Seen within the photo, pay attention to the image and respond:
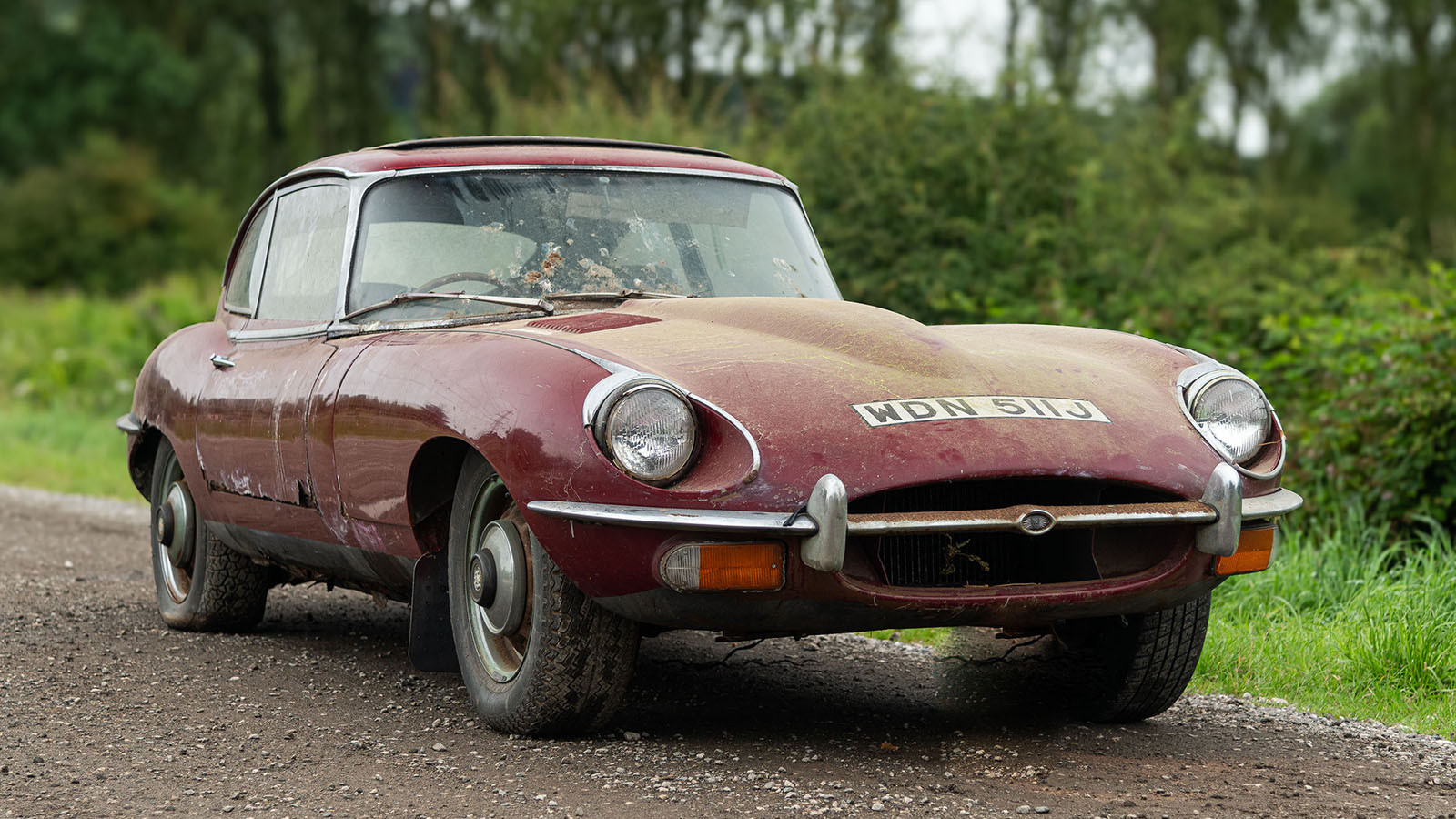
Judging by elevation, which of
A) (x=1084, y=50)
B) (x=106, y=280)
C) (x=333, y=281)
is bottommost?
(x=106, y=280)

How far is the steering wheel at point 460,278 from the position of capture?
14.8 feet

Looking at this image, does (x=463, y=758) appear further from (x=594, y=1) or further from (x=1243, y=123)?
(x=1243, y=123)

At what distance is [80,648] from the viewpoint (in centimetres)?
505

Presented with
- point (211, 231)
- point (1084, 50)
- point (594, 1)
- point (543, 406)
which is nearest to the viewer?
point (543, 406)

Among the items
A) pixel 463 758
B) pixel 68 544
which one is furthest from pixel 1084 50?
pixel 463 758

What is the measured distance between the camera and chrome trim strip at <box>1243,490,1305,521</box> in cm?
374

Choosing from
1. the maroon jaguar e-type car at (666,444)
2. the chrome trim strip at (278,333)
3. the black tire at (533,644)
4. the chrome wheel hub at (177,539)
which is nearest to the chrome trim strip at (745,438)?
the maroon jaguar e-type car at (666,444)

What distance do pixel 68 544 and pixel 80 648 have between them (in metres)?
3.09

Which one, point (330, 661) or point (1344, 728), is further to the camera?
point (330, 661)

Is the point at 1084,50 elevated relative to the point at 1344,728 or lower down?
elevated

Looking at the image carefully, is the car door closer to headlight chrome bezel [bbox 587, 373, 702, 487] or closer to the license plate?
headlight chrome bezel [bbox 587, 373, 702, 487]

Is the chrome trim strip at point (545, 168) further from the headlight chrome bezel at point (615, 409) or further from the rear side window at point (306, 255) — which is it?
the headlight chrome bezel at point (615, 409)

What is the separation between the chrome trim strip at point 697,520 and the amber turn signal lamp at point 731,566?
4 centimetres

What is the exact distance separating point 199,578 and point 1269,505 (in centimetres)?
363
